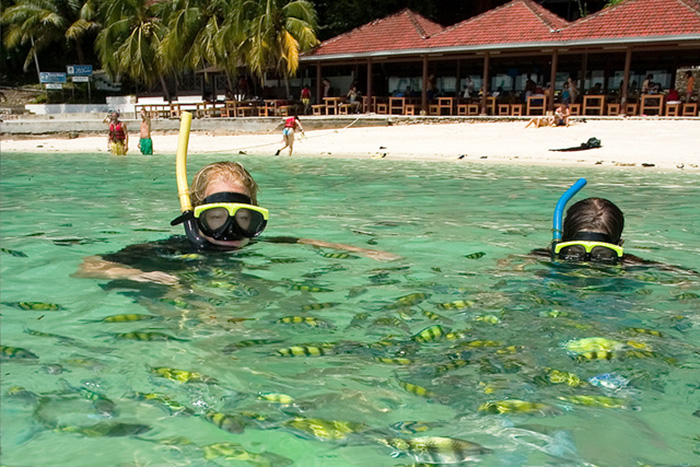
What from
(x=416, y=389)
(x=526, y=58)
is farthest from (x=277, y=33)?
(x=416, y=389)

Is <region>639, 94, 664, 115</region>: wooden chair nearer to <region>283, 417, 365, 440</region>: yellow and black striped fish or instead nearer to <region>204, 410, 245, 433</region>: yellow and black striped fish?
<region>283, 417, 365, 440</region>: yellow and black striped fish

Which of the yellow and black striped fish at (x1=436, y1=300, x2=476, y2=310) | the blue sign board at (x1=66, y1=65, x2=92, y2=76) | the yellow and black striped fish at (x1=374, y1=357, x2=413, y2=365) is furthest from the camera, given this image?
the blue sign board at (x1=66, y1=65, x2=92, y2=76)

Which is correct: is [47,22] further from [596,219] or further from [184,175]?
[596,219]

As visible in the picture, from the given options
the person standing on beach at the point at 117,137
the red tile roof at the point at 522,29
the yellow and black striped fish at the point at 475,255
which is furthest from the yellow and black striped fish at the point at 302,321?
the red tile roof at the point at 522,29

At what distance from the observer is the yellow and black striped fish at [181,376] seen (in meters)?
2.88

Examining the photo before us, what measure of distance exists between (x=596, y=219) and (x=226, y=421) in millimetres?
2919

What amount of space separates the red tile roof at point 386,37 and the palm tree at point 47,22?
1999cm

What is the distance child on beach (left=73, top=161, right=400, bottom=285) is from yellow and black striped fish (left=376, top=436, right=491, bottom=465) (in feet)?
6.35

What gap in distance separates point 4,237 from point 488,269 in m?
4.57

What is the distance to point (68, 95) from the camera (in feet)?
139

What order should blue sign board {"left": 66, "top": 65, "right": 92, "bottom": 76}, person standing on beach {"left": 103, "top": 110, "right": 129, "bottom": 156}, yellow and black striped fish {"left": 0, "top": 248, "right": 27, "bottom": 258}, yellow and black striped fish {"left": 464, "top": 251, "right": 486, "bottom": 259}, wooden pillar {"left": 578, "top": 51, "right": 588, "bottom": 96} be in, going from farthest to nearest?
1. blue sign board {"left": 66, "top": 65, "right": 92, "bottom": 76}
2. wooden pillar {"left": 578, "top": 51, "right": 588, "bottom": 96}
3. person standing on beach {"left": 103, "top": 110, "right": 129, "bottom": 156}
4. yellow and black striped fish {"left": 464, "top": 251, "right": 486, "bottom": 259}
5. yellow and black striped fish {"left": 0, "top": 248, "right": 27, "bottom": 258}

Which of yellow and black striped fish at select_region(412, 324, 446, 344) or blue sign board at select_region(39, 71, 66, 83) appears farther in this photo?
blue sign board at select_region(39, 71, 66, 83)

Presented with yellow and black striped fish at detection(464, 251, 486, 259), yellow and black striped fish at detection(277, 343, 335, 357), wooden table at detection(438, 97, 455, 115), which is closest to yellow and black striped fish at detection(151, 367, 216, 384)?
yellow and black striped fish at detection(277, 343, 335, 357)

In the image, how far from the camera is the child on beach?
3955 mm
